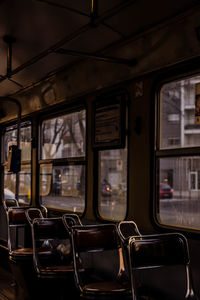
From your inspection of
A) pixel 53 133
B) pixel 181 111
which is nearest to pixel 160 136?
pixel 181 111

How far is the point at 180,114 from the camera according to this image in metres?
3.30

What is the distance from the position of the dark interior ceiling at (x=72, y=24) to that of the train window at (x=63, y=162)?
86 cm

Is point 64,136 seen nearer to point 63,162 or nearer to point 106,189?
point 63,162

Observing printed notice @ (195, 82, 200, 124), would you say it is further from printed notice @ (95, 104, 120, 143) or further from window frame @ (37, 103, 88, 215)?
window frame @ (37, 103, 88, 215)

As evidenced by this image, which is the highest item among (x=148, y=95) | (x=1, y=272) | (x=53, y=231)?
(x=148, y=95)

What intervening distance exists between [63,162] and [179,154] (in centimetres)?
214

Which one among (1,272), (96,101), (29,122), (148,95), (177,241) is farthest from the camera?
(29,122)

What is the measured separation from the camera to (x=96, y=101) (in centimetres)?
435

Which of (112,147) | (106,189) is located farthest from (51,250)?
(112,147)

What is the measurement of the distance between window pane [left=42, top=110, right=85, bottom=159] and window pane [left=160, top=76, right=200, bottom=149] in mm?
1455

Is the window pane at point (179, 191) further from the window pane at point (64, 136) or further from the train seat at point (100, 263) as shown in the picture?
the window pane at point (64, 136)

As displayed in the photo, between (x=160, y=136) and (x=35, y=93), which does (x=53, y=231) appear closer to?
(x=160, y=136)

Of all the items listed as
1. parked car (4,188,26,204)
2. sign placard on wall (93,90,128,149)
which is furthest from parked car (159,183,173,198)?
parked car (4,188,26,204)

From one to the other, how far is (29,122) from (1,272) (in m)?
2.25
